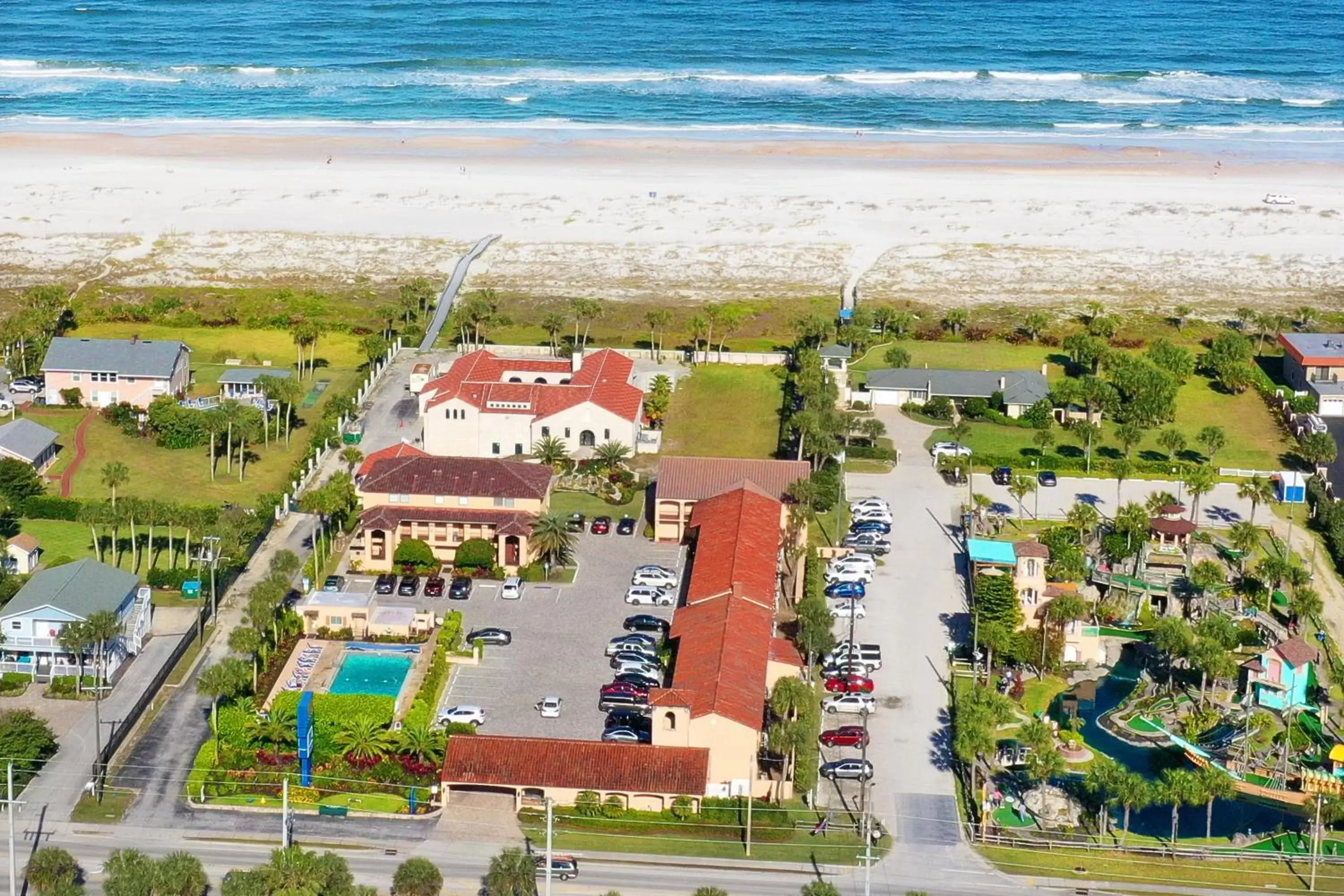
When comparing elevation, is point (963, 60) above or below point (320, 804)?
above

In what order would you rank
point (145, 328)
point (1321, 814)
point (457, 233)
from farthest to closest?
point (457, 233), point (145, 328), point (1321, 814)

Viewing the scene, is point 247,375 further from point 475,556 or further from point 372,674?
point 372,674

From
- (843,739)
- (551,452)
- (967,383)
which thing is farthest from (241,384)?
(843,739)

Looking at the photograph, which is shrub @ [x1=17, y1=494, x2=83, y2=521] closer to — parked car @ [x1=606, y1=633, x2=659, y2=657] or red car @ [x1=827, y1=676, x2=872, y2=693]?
parked car @ [x1=606, y1=633, x2=659, y2=657]

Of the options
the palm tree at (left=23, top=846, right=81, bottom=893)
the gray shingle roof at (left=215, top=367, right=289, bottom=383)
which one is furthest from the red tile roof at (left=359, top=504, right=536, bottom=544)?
the palm tree at (left=23, top=846, right=81, bottom=893)

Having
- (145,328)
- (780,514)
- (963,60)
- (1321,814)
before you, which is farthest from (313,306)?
(963,60)

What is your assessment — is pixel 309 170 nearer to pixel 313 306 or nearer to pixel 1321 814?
pixel 313 306
